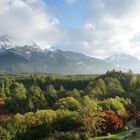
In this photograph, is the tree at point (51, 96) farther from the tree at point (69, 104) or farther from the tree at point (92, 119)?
the tree at point (92, 119)

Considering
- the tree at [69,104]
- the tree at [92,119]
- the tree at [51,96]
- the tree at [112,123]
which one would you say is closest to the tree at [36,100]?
the tree at [51,96]

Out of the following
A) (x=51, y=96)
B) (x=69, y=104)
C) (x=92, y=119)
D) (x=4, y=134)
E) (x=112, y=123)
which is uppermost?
(x=69, y=104)

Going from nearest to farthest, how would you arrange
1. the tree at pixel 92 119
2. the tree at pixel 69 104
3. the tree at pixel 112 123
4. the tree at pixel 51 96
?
1. the tree at pixel 92 119
2. the tree at pixel 112 123
3. the tree at pixel 69 104
4. the tree at pixel 51 96

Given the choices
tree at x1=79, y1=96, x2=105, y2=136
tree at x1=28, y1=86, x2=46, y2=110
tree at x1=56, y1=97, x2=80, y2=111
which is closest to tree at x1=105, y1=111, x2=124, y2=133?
tree at x1=79, y1=96, x2=105, y2=136

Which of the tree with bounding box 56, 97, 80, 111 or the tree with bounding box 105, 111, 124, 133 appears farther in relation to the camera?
the tree with bounding box 56, 97, 80, 111

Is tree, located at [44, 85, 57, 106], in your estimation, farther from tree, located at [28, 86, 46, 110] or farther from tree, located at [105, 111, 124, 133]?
tree, located at [105, 111, 124, 133]

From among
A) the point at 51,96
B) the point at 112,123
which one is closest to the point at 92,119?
the point at 112,123

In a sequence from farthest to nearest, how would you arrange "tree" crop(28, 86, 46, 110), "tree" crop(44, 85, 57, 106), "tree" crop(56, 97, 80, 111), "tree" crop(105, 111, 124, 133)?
"tree" crop(44, 85, 57, 106), "tree" crop(28, 86, 46, 110), "tree" crop(56, 97, 80, 111), "tree" crop(105, 111, 124, 133)

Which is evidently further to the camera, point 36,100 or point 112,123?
point 36,100

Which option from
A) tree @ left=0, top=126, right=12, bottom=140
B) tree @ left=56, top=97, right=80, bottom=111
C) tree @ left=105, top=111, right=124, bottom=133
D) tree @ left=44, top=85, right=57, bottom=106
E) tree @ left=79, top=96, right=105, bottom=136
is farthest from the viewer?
tree @ left=44, top=85, right=57, bottom=106

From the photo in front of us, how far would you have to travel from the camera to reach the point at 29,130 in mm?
84938

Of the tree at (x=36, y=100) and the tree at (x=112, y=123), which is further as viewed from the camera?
the tree at (x=36, y=100)

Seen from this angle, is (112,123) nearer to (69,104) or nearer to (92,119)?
(92,119)

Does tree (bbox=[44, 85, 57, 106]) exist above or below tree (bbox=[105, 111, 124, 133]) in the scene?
above
